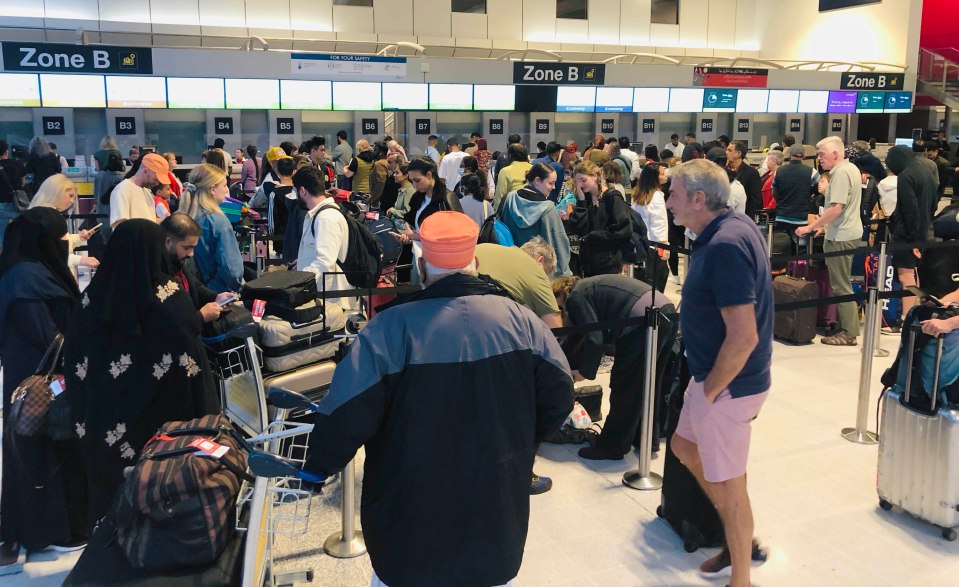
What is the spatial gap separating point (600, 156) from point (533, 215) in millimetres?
3633

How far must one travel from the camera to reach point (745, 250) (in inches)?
119

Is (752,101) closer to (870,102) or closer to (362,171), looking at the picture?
(870,102)

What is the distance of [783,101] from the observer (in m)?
18.7

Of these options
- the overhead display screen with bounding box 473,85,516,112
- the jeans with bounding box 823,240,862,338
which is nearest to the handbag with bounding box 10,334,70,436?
the jeans with bounding box 823,240,862,338

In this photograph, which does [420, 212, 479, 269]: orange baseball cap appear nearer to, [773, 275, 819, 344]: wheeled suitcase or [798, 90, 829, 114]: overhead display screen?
[773, 275, 819, 344]: wheeled suitcase

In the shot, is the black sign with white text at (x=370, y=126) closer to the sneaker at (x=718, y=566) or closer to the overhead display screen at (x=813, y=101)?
the overhead display screen at (x=813, y=101)

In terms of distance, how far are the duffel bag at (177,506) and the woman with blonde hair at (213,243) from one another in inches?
106

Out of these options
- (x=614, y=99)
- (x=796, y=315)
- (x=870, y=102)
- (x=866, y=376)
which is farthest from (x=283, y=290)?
(x=870, y=102)

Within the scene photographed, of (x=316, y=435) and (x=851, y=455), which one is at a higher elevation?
(x=316, y=435)

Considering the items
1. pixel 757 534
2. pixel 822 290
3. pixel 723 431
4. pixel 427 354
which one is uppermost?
pixel 427 354

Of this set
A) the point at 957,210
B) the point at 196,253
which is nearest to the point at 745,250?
the point at 957,210

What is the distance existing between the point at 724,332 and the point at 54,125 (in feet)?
45.7

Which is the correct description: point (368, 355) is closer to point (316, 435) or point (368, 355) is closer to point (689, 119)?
point (316, 435)

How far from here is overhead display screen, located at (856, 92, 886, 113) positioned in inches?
767
